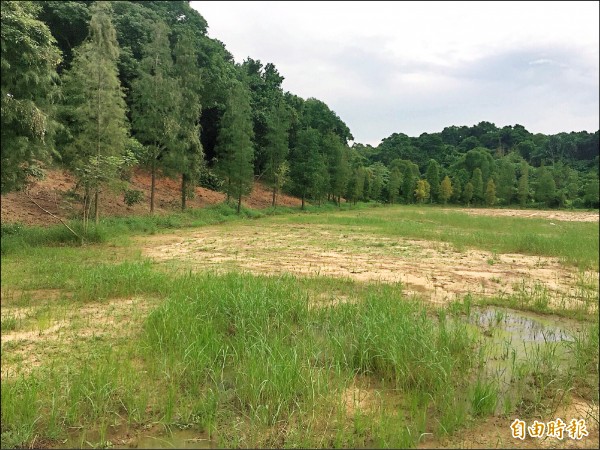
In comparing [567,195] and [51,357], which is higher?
[567,195]

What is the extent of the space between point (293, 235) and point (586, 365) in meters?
14.1

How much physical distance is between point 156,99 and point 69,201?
6952 mm

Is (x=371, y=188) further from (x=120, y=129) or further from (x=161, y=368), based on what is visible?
(x=161, y=368)

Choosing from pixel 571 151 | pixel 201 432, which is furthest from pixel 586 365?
pixel 201 432

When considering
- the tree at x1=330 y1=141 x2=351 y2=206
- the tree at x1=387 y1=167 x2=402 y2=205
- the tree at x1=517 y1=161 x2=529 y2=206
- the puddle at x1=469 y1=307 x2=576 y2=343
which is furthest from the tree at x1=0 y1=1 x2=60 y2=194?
the tree at x1=387 y1=167 x2=402 y2=205

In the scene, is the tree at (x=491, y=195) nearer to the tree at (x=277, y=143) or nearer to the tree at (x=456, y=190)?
the tree at (x=277, y=143)

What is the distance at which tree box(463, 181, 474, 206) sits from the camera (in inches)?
1844

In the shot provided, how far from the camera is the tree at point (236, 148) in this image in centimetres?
2794

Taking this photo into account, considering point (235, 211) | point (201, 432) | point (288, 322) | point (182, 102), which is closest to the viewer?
point (201, 432)

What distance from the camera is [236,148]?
28.0 m

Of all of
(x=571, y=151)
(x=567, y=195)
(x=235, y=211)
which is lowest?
(x=235, y=211)

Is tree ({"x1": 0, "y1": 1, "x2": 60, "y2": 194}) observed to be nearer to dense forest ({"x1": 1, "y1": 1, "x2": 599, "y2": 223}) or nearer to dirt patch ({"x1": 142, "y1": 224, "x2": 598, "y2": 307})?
dense forest ({"x1": 1, "y1": 1, "x2": 599, "y2": 223})

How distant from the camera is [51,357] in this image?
4.02 m

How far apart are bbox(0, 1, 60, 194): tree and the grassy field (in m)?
0.56
